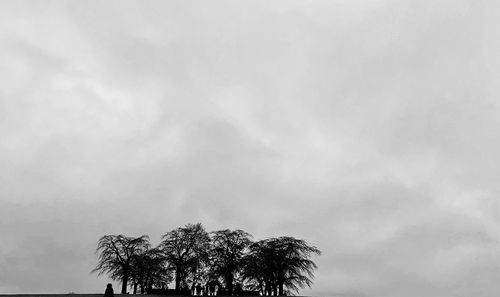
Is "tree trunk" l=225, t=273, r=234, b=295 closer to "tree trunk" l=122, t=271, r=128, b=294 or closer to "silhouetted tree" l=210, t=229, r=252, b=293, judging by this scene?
"silhouetted tree" l=210, t=229, r=252, b=293

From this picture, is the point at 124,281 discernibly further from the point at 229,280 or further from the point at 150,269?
the point at 229,280

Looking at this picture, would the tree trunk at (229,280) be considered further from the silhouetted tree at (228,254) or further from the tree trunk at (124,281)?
the tree trunk at (124,281)

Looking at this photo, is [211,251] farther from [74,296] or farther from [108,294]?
[108,294]

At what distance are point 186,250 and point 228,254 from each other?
7.35 meters

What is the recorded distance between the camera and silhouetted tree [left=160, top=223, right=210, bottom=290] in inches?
3450

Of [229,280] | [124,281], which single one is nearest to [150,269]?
[124,281]

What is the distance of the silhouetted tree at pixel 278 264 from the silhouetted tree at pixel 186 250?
819 centimetres

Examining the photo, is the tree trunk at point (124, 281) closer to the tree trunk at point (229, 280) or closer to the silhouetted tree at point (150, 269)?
the silhouetted tree at point (150, 269)

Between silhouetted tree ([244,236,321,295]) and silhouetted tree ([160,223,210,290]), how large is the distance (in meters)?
8.19

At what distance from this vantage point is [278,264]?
8569 cm

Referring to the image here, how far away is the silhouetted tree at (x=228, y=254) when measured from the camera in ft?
288

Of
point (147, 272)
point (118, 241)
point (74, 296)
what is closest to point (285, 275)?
point (147, 272)

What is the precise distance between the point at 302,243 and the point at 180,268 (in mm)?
21809

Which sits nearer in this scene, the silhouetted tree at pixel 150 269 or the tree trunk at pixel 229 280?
the tree trunk at pixel 229 280
